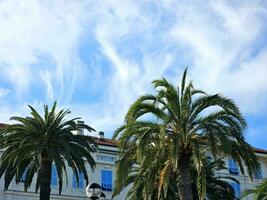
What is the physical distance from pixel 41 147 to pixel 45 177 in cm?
187

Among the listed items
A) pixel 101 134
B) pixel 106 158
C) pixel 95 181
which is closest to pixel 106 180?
pixel 95 181

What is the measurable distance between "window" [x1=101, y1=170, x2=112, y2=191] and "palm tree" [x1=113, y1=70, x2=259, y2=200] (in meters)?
27.2

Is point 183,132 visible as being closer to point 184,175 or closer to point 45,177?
point 184,175

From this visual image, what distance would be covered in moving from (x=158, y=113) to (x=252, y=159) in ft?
16.1

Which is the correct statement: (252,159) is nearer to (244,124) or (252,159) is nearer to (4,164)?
(244,124)

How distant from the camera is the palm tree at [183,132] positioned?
81.6 ft

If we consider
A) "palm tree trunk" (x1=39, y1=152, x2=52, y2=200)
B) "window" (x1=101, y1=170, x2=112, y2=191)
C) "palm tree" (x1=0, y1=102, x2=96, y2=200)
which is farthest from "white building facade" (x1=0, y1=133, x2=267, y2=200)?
"palm tree trunk" (x1=39, y1=152, x2=52, y2=200)

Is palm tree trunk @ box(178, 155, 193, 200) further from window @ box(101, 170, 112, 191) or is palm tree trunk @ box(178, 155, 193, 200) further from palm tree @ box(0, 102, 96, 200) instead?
window @ box(101, 170, 112, 191)

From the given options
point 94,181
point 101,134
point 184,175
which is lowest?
point 184,175

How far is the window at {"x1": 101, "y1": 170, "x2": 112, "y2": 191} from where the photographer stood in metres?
53.3

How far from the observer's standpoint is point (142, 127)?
84.6 ft

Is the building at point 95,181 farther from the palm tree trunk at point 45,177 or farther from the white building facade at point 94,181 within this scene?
the palm tree trunk at point 45,177

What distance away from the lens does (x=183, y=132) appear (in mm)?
24984

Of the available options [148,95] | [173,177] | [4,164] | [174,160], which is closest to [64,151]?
[4,164]
